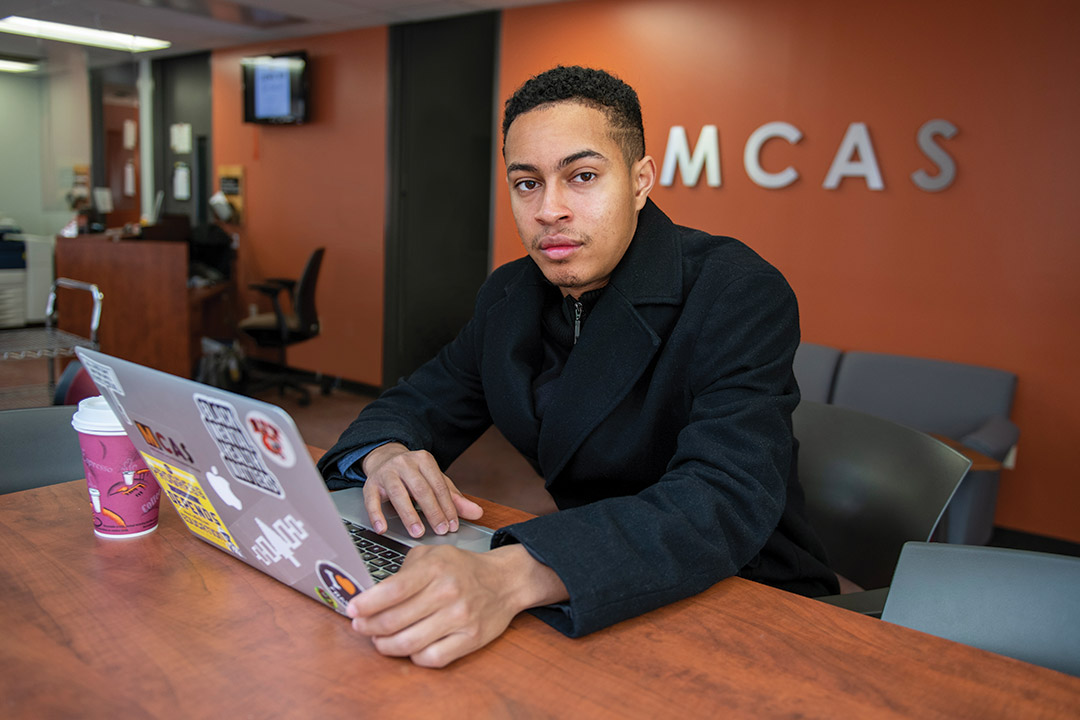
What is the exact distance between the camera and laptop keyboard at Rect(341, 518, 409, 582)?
3.17 ft

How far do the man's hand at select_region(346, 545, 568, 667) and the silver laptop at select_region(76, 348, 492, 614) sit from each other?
0.11 ft

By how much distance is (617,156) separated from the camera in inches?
52.0

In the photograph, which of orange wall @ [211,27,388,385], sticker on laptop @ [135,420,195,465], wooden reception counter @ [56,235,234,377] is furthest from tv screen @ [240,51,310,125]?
A: sticker on laptop @ [135,420,195,465]

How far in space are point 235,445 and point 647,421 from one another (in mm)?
710

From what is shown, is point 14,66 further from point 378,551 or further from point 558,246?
point 378,551

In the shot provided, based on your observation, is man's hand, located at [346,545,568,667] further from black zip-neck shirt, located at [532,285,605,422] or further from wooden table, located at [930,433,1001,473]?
wooden table, located at [930,433,1001,473]

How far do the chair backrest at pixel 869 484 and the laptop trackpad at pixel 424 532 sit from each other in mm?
853

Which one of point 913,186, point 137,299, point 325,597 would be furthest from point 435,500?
point 137,299

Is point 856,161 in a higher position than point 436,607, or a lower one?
higher

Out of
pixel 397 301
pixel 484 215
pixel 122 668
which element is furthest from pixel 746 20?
pixel 122 668

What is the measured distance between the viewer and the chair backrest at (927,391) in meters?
3.47

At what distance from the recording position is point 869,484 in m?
1.59

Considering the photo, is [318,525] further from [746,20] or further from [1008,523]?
[746,20]

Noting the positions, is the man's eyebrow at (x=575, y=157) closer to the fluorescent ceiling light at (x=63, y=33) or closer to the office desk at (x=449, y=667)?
the office desk at (x=449, y=667)
